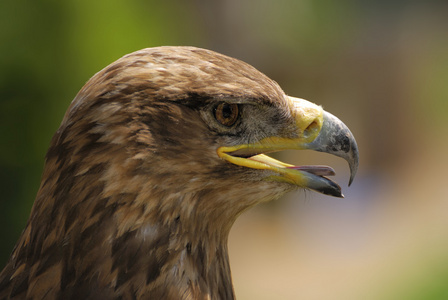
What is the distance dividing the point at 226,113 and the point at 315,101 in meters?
7.30

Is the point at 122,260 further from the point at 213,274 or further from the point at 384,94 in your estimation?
the point at 384,94

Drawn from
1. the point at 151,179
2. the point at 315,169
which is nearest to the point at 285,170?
the point at 315,169

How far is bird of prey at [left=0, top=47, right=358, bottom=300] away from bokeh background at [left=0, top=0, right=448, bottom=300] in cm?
212

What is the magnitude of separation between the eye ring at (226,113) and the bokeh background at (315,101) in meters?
2.21

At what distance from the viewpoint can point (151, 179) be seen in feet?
7.19

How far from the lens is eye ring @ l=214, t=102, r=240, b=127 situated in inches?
89.1

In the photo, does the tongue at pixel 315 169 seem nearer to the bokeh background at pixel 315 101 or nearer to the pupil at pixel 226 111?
the pupil at pixel 226 111

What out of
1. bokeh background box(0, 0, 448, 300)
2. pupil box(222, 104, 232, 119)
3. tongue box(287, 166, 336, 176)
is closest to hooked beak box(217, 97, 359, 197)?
tongue box(287, 166, 336, 176)

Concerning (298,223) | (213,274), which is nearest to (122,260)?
(213,274)

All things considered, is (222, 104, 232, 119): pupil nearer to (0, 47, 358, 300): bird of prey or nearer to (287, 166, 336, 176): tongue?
(0, 47, 358, 300): bird of prey

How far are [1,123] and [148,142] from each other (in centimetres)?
232

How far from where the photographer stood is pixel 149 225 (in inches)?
86.4

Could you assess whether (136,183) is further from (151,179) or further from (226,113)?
(226,113)

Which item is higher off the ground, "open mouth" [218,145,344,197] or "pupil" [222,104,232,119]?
"pupil" [222,104,232,119]
